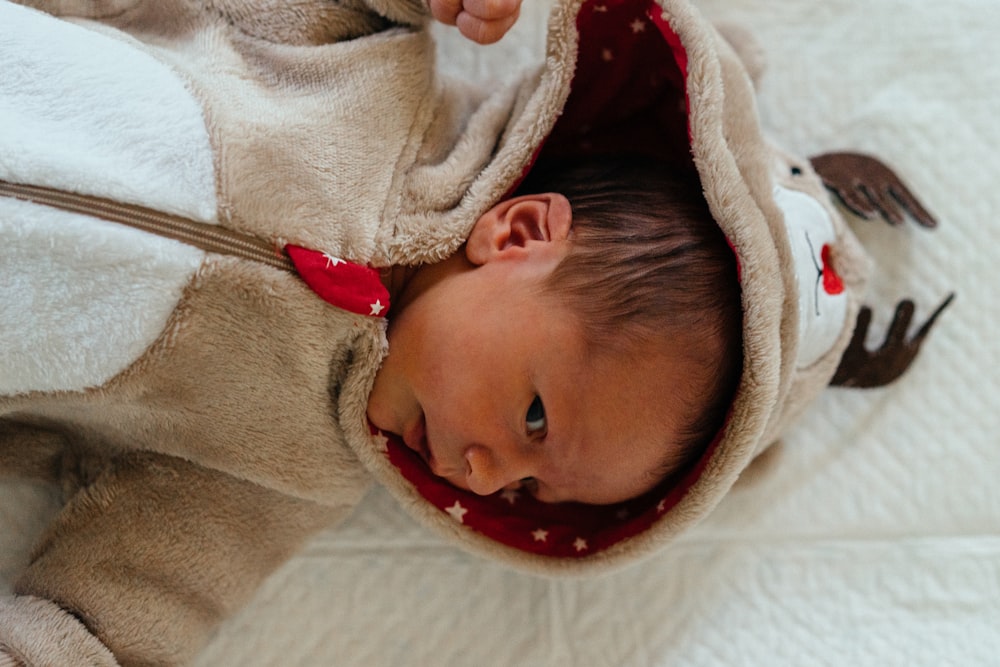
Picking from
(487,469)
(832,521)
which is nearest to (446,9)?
(487,469)

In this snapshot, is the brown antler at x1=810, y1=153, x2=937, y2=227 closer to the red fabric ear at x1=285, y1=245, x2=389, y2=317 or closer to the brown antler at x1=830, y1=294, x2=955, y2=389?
the brown antler at x1=830, y1=294, x2=955, y2=389

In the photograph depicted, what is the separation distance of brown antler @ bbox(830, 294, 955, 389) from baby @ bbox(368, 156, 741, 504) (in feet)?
1.25

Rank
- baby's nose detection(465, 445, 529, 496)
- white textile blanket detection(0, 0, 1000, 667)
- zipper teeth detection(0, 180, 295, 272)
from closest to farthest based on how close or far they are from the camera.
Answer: zipper teeth detection(0, 180, 295, 272), baby's nose detection(465, 445, 529, 496), white textile blanket detection(0, 0, 1000, 667)

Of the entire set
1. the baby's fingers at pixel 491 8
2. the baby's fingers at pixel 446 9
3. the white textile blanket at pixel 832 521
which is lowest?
the white textile blanket at pixel 832 521

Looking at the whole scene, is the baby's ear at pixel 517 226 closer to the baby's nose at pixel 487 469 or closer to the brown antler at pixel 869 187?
the baby's nose at pixel 487 469

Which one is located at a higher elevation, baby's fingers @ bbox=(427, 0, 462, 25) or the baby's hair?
baby's fingers @ bbox=(427, 0, 462, 25)

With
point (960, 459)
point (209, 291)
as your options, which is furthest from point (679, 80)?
point (960, 459)

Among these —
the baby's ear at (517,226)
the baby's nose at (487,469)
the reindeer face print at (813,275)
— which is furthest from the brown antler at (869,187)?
the baby's nose at (487,469)

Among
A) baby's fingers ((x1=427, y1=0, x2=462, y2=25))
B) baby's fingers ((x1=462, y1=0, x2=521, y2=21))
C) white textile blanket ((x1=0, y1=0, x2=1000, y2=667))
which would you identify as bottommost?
white textile blanket ((x1=0, y1=0, x2=1000, y2=667))

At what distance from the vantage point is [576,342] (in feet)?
2.77

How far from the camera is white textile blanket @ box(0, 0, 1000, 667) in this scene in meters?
1.12

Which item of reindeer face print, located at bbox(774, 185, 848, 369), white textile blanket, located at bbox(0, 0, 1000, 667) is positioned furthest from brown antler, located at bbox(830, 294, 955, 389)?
reindeer face print, located at bbox(774, 185, 848, 369)

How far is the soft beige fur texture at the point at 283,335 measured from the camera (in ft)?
2.80

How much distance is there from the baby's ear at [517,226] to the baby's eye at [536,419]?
160 millimetres
